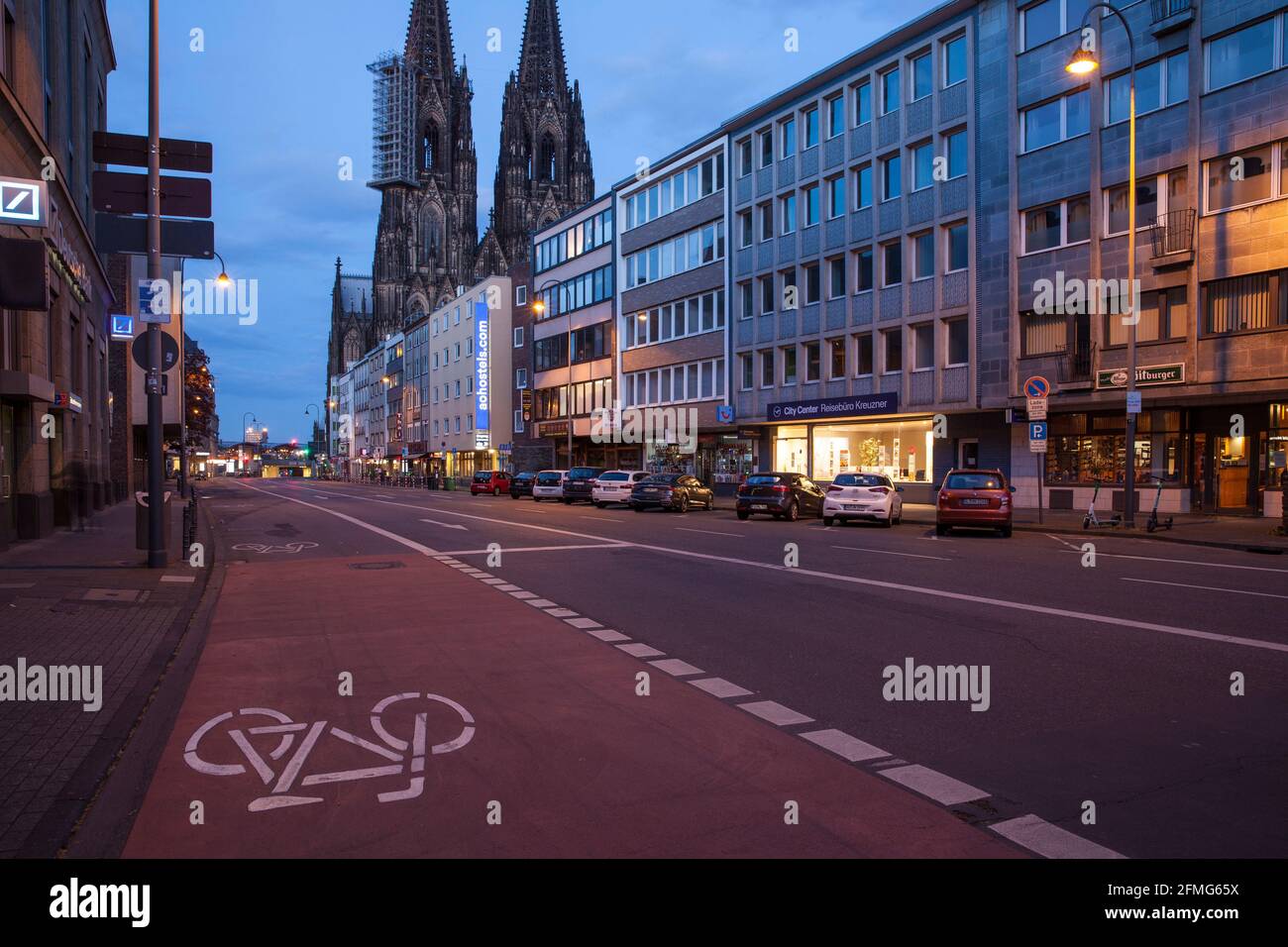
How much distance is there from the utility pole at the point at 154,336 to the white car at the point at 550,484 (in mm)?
29321

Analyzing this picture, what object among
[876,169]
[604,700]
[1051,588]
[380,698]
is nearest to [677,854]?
[604,700]

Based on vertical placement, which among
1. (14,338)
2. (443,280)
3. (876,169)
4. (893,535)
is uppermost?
(443,280)

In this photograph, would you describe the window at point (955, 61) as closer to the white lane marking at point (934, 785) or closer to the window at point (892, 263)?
the window at point (892, 263)

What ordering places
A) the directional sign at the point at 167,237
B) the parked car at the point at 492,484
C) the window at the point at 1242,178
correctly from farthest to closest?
the parked car at the point at 492,484, the window at the point at 1242,178, the directional sign at the point at 167,237

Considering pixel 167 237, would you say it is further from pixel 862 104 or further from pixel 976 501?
pixel 862 104

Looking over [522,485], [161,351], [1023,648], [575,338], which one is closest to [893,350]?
[522,485]

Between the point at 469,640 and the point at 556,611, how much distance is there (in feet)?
6.16

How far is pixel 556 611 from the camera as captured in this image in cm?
1048

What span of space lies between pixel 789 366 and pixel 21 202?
33.1 meters

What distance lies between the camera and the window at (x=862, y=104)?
3716cm

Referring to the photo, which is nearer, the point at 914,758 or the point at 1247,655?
the point at 914,758

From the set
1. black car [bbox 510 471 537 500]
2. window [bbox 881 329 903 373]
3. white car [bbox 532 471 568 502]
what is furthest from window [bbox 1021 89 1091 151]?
black car [bbox 510 471 537 500]

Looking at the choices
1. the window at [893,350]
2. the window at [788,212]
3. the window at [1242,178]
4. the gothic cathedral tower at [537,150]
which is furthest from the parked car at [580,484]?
the gothic cathedral tower at [537,150]
